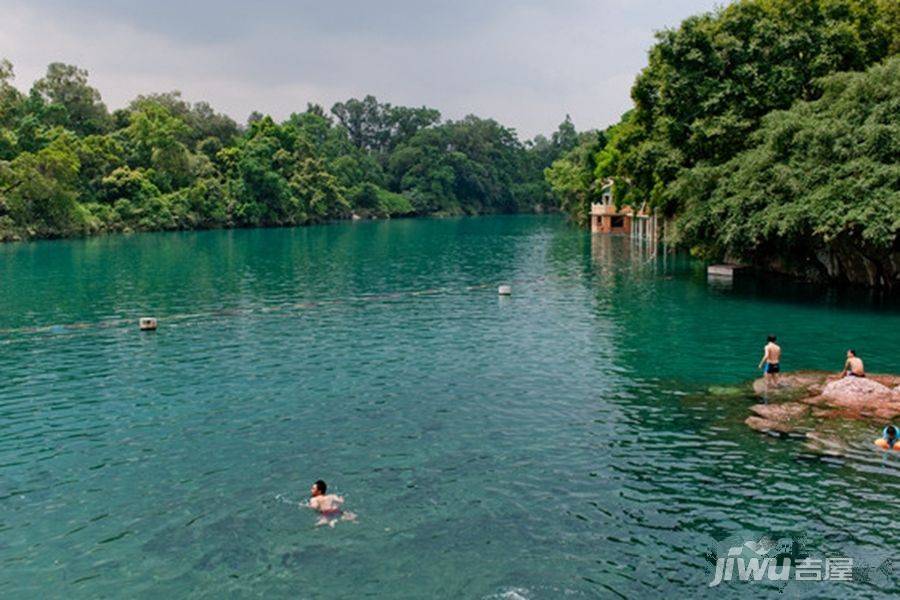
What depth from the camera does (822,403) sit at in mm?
25266

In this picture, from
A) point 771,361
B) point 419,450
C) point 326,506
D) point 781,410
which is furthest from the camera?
point 771,361

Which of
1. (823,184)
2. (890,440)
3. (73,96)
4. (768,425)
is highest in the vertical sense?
(73,96)

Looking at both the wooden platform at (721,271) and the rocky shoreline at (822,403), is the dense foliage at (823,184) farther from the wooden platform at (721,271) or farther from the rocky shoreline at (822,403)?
the rocky shoreline at (822,403)

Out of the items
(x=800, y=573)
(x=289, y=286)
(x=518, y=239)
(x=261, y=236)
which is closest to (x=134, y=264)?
(x=289, y=286)

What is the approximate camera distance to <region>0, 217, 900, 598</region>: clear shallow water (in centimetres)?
1537

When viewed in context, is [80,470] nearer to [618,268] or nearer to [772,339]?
[772,339]

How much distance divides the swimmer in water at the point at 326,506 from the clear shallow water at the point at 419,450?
0.31 m

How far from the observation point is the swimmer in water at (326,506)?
57.0 ft

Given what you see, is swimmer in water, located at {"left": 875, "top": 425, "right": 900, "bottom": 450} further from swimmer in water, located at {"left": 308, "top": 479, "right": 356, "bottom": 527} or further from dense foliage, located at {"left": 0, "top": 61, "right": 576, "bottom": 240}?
dense foliage, located at {"left": 0, "top": 61, "right": 576, "bottom": 240}

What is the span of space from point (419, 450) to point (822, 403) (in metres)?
14.1

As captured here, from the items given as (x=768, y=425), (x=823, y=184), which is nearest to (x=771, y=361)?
(x=768, y=425)

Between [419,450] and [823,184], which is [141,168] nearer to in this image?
[823,184]

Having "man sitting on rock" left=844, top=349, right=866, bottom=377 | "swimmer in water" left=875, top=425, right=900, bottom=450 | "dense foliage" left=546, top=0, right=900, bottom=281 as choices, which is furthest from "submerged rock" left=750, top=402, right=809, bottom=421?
"dense foliage" left=546, top=0, right=900, bottom=281

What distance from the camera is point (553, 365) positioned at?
105 ft
